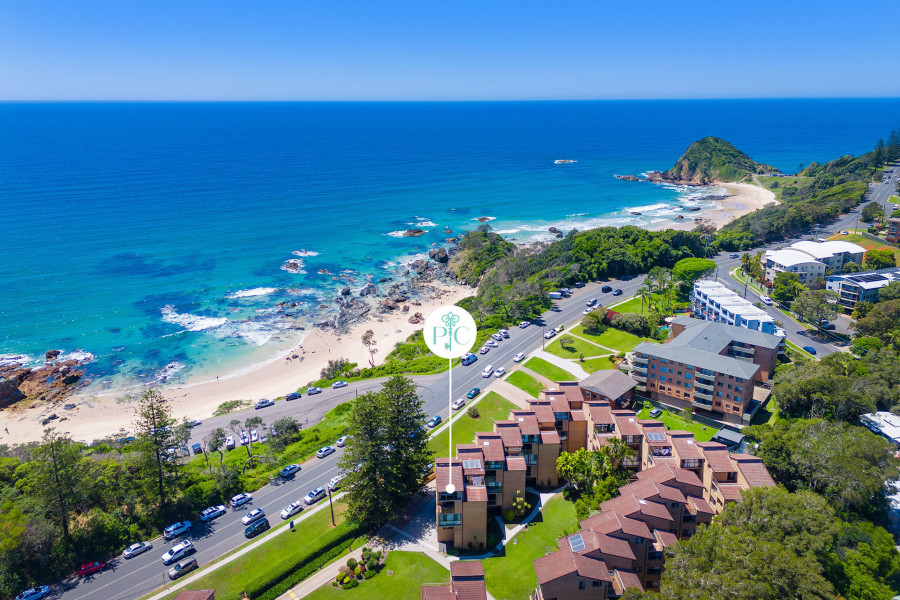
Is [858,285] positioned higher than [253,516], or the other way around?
[858,285]

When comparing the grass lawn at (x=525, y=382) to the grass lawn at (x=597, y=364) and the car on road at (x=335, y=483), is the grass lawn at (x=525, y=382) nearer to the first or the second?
the grass lawn at (x=597, y=364)

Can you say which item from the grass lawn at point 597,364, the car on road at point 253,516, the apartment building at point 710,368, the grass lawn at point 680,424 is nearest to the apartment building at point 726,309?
the apartment building at point 710,368

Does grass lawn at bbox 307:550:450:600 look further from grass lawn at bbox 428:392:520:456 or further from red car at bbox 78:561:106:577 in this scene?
red car at bbox 78:561:106:577

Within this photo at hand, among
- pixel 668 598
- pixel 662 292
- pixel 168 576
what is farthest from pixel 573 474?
pixel 662 292

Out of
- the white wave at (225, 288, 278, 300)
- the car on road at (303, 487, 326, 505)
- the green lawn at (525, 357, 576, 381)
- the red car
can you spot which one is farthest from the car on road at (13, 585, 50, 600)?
the white wave at (225, 288, 278, 300)

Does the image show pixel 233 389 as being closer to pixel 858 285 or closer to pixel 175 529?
pixel 175 529

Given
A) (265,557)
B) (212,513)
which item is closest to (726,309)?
(265,557)

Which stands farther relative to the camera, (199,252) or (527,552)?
(199,252)
